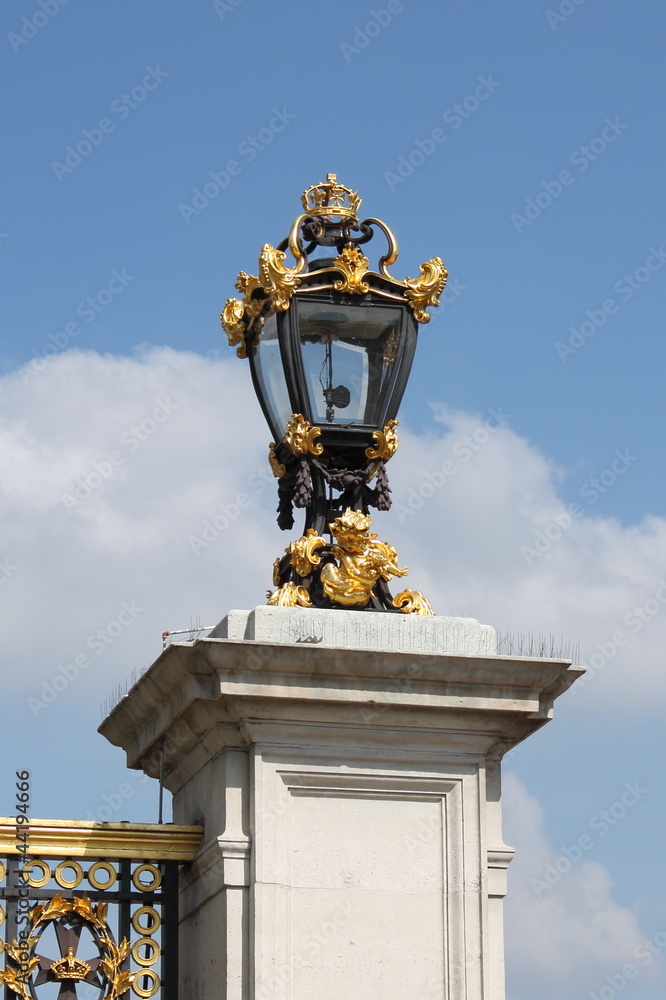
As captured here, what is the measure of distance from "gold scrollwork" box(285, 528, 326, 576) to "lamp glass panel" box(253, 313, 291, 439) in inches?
28.7

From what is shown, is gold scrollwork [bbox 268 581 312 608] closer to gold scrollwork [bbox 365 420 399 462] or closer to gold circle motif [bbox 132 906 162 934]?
gold scrollwork [bbox 365 420 399 462]

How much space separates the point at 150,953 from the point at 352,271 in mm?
3568

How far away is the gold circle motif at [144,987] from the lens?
9.35m

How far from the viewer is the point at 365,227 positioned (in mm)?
10375

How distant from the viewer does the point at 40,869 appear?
9328 millimetres

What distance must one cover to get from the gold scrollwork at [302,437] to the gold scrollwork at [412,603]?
0.85 metres

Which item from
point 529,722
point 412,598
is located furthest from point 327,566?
point 529,722

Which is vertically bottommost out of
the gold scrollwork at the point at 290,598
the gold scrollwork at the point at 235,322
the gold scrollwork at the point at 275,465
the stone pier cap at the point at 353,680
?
the stone pier cap at the point at 353,680

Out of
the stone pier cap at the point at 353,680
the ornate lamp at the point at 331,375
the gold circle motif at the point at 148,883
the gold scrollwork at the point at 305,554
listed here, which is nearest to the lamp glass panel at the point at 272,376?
the ornate lamp at the point at 331,375

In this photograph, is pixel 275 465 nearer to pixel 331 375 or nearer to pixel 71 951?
pixel 331 375

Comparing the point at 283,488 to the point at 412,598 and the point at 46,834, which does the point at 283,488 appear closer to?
the point at 412,598

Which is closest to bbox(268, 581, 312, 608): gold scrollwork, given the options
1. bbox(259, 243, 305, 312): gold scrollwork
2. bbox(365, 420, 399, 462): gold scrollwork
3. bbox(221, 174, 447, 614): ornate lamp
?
bbox(221, 174, 447, 614): ornate lamp

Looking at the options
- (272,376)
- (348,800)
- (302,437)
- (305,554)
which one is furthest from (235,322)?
(348,800)

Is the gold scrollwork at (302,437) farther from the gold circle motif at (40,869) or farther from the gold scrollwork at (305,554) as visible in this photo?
the gold circle motif at (40,869)
